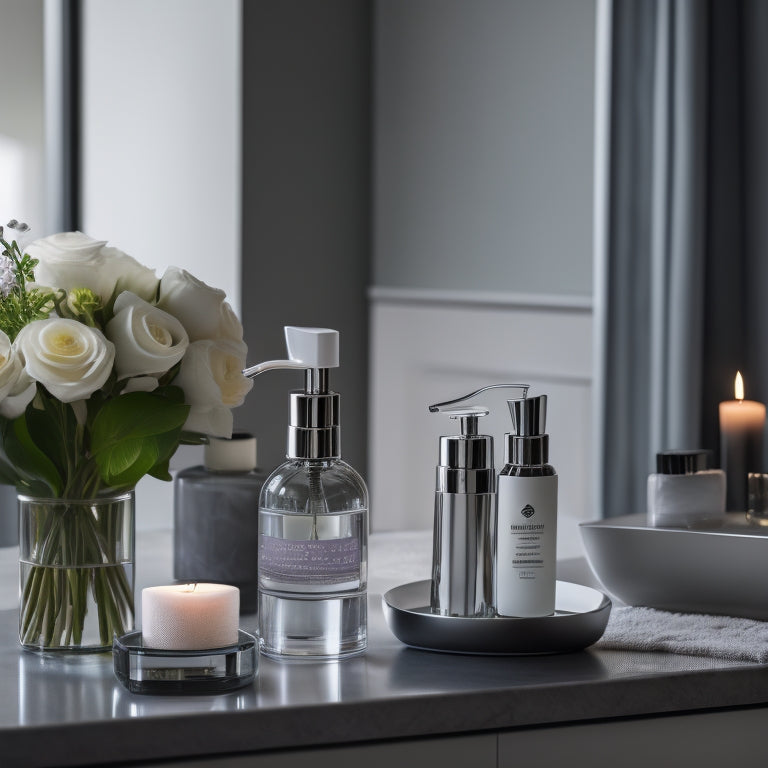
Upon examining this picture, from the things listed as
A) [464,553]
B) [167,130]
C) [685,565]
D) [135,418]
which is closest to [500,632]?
[464,553]

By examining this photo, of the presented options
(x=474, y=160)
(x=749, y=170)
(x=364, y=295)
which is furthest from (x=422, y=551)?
(x=364, y=295)

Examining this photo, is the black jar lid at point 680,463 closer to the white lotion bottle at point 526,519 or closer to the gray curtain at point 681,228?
the white lotion bottle at point 526,519

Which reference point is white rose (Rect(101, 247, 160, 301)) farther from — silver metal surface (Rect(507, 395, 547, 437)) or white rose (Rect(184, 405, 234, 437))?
silver metal surface (Rect(507, 395, 547, 437))

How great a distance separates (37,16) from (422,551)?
1.68m

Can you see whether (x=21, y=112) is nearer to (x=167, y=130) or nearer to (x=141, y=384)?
(x=167, y=130)

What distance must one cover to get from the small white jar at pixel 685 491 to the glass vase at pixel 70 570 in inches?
17.7

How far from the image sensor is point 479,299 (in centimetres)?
234

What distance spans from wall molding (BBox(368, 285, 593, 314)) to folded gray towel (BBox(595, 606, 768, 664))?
125 centimetres

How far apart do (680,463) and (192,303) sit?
0.46 meters

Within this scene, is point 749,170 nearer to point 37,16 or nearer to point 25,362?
point 25,362

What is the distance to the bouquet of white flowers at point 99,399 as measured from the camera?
80 cm

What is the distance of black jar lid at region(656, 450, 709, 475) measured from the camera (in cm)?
101

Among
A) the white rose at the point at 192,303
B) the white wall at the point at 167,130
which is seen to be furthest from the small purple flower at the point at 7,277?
the white wall at the point at 167,130

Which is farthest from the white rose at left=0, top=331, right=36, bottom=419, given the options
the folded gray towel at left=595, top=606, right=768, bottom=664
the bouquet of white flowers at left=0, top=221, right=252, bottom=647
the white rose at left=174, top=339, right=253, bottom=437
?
the folded gray towel at left=595, top=606, right=768, bottom=664
